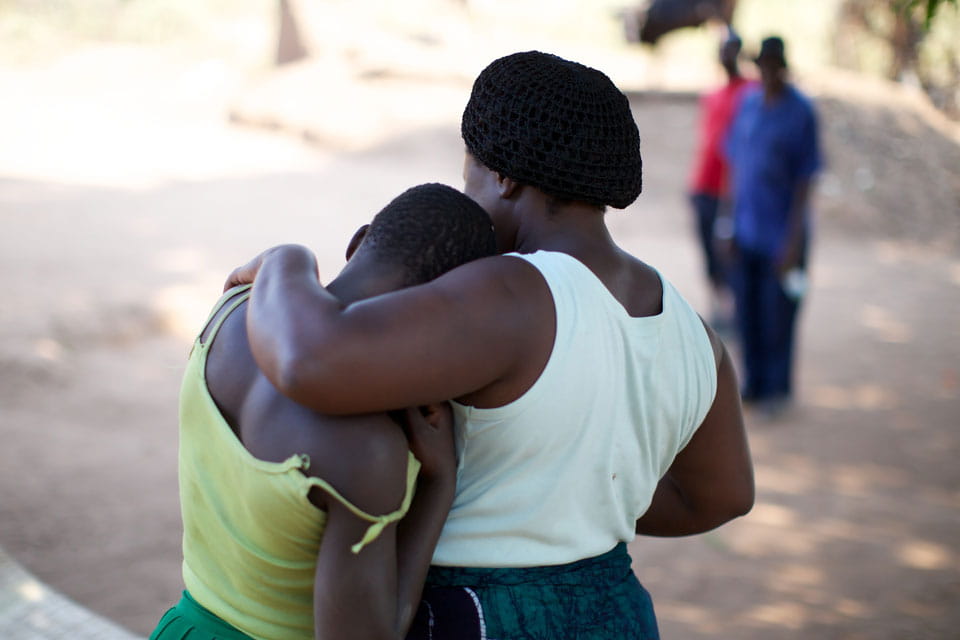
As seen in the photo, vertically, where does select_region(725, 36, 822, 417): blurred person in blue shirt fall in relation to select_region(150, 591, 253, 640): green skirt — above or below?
below

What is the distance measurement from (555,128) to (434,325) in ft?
1.24

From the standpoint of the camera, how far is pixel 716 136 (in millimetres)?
6820

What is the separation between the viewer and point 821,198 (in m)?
11.6

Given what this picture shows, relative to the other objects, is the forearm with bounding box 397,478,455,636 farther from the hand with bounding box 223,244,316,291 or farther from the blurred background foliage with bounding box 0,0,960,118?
the blurred background foliage with bounding box 0,0,960,118

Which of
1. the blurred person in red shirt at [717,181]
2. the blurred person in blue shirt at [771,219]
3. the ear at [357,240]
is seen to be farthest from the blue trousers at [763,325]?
the ear at [357,240]

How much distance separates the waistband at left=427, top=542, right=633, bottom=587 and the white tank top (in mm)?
15

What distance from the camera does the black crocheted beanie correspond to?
1.46 meters

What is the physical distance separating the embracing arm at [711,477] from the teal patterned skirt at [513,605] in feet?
1.09

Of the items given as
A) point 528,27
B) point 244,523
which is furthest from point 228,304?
point 528,27

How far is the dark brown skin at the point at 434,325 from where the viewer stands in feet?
4.10

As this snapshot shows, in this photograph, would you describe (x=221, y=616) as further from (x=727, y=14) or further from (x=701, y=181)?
(x=727, y=14)

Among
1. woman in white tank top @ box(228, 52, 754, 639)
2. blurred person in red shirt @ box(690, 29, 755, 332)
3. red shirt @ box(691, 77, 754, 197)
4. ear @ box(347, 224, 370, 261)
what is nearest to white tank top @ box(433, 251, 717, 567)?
woman in white tank top @ box(228, 52, 754, 639)

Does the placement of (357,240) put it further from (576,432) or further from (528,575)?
(528,575)

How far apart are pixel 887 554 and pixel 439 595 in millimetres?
3535
